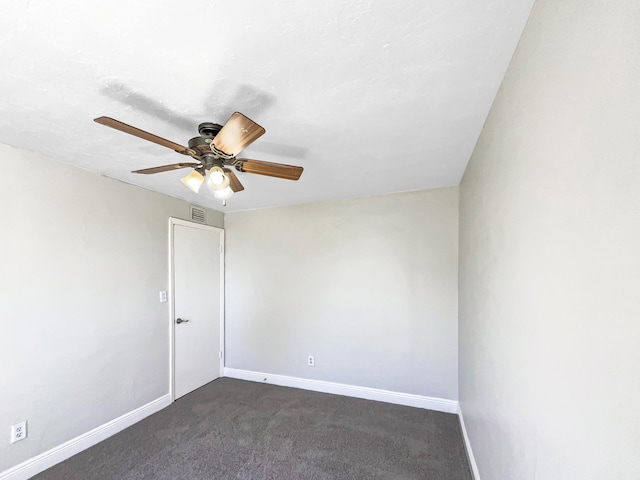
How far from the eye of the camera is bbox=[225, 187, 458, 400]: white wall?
10.0 ft

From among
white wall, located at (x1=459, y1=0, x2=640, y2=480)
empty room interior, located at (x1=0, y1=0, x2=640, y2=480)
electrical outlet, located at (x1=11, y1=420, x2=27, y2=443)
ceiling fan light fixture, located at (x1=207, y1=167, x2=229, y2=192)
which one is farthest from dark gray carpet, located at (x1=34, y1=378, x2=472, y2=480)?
ceiling fan light fixture, located at (x1=207, y1=167, x2=229, y2=192)

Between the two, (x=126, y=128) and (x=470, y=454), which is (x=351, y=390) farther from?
(x=126, y=128)

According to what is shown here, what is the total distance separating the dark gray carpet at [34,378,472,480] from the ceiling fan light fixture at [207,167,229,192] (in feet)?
6.78

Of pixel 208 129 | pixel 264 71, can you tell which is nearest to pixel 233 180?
pixel 208 129

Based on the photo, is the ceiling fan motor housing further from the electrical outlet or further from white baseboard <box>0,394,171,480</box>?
white baseboard <box>0,394,171,480</box>

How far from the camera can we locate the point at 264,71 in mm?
1229

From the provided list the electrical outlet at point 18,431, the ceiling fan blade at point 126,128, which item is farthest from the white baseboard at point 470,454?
the electrical outlet at point 18,431

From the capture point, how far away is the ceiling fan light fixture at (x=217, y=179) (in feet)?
5.03

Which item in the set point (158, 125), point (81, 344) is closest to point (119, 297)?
point (81, 344)

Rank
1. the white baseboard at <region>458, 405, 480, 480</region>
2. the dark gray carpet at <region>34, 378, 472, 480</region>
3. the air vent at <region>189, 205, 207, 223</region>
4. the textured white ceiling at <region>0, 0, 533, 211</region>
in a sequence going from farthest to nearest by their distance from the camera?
the air vent at <region>189, 205, 207, 223</region>, the dark gray carpet at <region>34, 378, 472, 480</region>, the white baseboard at <region>458, 405, 480, 480</region>, the textured white ceiling at <region>0, 0, 533, 211</region>

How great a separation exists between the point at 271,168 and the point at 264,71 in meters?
0.55

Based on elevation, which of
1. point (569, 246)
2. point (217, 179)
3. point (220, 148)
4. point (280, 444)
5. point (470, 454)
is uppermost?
point (220, 148)

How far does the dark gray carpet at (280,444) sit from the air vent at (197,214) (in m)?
2.09

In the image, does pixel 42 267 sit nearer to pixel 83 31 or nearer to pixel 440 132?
pixel 83 31
